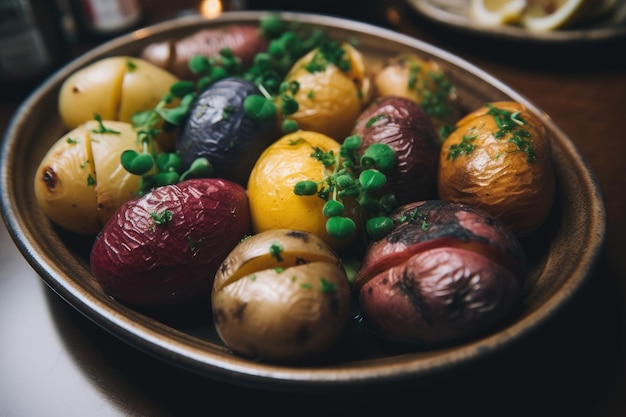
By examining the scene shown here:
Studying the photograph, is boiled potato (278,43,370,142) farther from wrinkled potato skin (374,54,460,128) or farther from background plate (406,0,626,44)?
background plate (406,0,626,44)

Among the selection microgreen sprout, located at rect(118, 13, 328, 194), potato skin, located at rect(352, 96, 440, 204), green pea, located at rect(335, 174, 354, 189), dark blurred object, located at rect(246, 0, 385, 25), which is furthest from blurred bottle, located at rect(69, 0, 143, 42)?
green pea, located at rect(335, 174, 354, 189)

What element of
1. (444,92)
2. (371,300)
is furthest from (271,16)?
(371,300)

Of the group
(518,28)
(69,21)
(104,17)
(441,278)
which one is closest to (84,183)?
(441,278)

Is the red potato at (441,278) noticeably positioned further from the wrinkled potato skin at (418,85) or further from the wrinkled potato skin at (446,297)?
the wrinkled potato skin at (418,85)

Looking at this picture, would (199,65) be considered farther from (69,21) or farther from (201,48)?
(69,21)

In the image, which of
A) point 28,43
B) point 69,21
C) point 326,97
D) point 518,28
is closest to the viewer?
point 326,97

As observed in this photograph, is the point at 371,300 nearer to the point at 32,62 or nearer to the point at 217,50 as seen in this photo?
the point at 217,50
